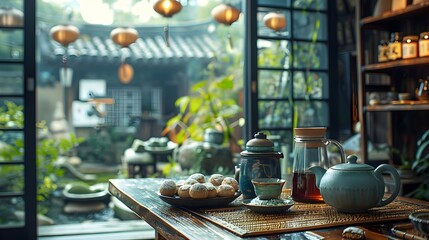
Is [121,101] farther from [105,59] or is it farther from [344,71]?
[344,71]

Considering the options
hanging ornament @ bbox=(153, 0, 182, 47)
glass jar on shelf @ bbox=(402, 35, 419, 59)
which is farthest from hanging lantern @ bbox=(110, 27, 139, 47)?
glass jar on shelf @ bbox=(402, 35, 419, 59)

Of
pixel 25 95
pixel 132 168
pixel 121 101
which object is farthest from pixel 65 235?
pixel 121 101

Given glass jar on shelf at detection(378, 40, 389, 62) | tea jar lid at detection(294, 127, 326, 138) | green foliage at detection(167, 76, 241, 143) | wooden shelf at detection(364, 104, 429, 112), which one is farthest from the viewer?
green foliage at detection(167, 76, 241, 143)

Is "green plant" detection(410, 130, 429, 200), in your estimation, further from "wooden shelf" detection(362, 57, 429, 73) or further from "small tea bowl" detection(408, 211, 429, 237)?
"small tea bowl" detection(408, 211, 429, 237)

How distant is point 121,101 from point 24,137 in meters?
5.23

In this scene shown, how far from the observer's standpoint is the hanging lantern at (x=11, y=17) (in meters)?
3.43

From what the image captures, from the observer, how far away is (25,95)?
3.39m

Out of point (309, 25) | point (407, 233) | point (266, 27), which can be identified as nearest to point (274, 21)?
point (266, 27)

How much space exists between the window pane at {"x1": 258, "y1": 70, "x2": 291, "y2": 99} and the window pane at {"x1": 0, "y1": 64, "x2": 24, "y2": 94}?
1826 mm

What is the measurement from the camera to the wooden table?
3.96 feet

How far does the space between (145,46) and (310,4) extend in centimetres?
422

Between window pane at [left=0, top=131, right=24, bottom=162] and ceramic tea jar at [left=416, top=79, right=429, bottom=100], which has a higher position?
ceramic tea jar at [left=416, top=79, right=429, bottom=100]

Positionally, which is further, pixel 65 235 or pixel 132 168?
pixel 132 168

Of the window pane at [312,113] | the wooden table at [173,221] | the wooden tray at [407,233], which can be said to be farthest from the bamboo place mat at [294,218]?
the window pane at [312,113]
